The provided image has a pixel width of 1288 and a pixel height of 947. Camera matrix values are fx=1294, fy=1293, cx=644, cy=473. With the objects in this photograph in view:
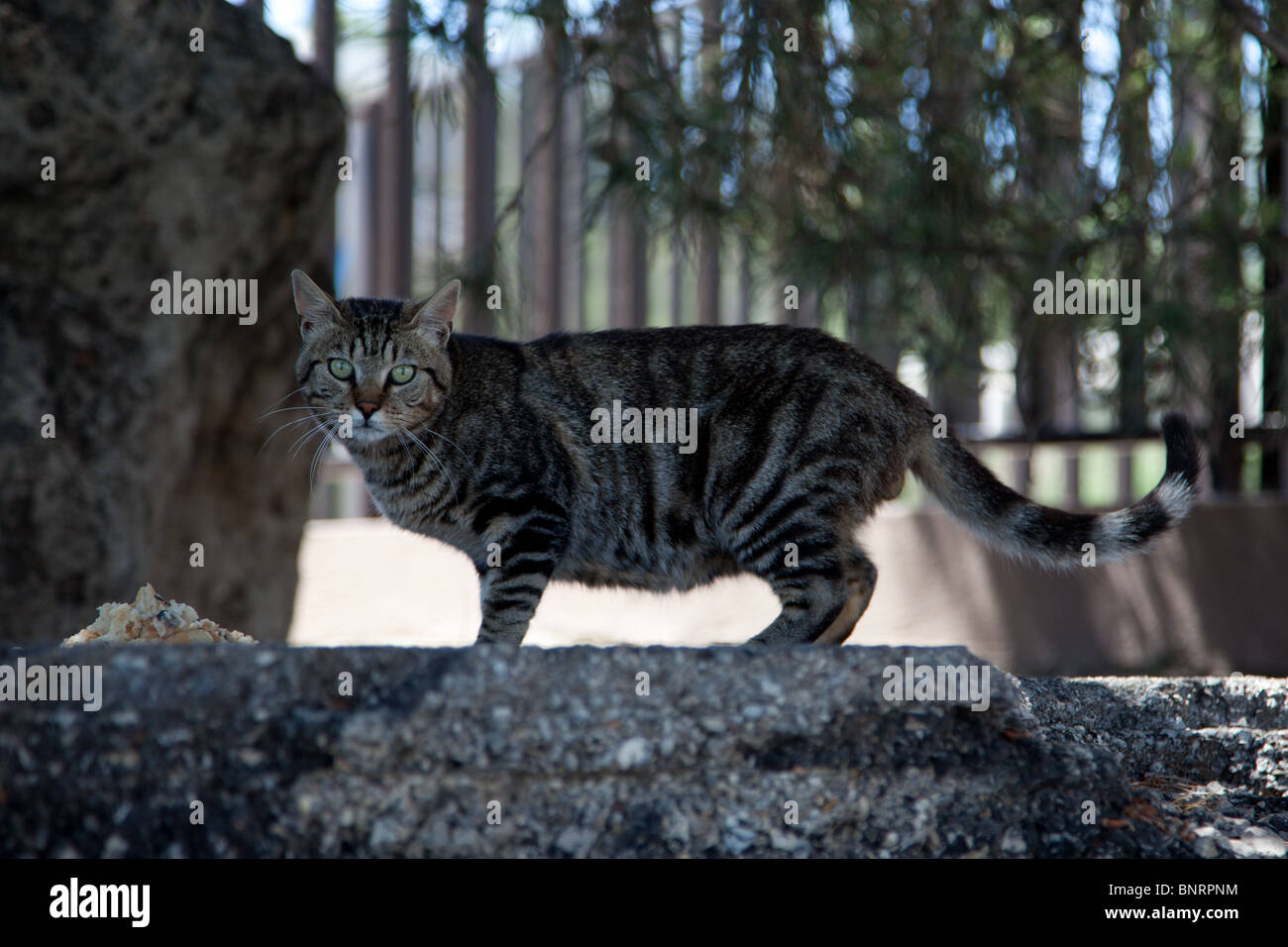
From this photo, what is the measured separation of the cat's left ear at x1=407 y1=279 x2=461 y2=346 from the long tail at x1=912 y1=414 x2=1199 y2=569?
4.03 ft

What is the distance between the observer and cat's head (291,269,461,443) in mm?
3111

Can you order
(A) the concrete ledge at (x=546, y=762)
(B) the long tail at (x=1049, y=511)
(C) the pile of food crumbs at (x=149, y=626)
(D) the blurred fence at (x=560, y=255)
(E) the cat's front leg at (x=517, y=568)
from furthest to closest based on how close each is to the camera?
(D) the blurred fence at (x=560, y=255), (E) the cat's front leg at (x=517, y=568), (B) the long tail at (x=1049, y=511), (C) the pile of food crumbs at (x=149, y=626), (A) the concrete ledge at (x=546, y=762)

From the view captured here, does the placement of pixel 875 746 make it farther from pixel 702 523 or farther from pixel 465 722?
pixel 702 523

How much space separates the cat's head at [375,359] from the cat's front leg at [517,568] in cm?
37

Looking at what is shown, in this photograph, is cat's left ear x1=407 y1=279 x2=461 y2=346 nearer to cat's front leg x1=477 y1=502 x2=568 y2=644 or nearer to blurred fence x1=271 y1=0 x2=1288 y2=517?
cat's front leg x1=477 y1=502 x2=568 y2=644

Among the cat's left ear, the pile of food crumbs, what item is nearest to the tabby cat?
the cat's left ear

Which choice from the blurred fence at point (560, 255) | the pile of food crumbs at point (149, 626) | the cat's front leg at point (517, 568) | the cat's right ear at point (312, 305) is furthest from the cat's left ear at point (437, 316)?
the blurred fence at point (560, 255)

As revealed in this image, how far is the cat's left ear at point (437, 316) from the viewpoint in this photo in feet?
10.6

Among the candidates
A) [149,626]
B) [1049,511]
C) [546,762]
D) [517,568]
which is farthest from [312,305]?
[1049,511]

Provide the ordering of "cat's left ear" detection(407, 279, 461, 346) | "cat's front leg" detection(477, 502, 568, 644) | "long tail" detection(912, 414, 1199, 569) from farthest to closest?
"cat's left ear" detection(407, 279, 461, 346), "cat's front leg" detection(477, 502, 568, 644), "long tail" detection(912, 414, 1199, 569)

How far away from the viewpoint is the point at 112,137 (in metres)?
4.70

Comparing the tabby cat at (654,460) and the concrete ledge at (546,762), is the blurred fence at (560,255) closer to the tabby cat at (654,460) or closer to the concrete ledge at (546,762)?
the tabby cat at (654,460)

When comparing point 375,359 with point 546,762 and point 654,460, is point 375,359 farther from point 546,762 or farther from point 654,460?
point 546,762
